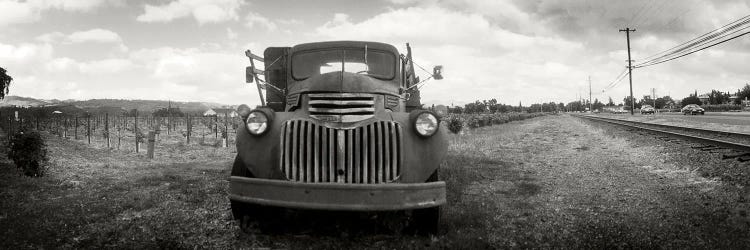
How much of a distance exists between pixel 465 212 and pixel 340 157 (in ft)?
6.40

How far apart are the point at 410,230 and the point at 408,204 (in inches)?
33.0

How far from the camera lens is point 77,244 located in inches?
155

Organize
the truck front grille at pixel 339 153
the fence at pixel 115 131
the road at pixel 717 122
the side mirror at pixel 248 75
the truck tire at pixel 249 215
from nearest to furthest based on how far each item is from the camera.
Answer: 1. the truck front grille at pixel 339 153
2. the truck tire at pixel 249 215
3. the side mirror at pixel 248 75
4. the fence at pixel 115 131
5. the road at pixel 717 122

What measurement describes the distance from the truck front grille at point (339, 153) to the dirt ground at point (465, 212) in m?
0.65

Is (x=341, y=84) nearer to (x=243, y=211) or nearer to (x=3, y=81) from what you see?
(x=243, y=211)

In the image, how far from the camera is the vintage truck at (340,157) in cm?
345

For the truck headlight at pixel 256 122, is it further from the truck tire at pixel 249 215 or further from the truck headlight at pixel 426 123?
the truck headlight at pixel 426 123

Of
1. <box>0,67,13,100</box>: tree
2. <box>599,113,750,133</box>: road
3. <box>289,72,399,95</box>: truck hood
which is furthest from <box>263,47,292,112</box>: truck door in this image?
<box>0,67,13,100</box>: tree

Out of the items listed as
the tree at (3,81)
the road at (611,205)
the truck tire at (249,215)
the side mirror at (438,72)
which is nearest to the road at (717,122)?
the road at (611,205)

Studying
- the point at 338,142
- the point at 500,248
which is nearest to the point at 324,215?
the point at 338,142

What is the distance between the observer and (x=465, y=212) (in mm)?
4973

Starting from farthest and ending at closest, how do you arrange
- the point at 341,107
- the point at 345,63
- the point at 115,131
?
the point at 115,131
the point at 345,63
the point at 341,107

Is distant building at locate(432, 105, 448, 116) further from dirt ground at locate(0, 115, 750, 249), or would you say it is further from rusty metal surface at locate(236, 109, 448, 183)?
rusty metal surface at locate(236, 109, 448, 183)

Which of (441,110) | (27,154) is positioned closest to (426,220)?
(441,110)
